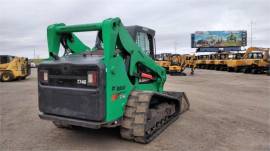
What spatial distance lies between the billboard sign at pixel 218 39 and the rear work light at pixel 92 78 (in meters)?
58.7

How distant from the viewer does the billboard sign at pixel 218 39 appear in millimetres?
59656

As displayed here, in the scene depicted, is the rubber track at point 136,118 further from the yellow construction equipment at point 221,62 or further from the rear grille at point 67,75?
the yellow construction equipment at point 221,62

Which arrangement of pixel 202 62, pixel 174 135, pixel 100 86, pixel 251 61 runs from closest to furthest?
1. pixel 100 86
2. pixel 174 135
3. pixel 251 61
4. pixel 202 62

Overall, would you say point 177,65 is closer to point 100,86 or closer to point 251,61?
point 251,61

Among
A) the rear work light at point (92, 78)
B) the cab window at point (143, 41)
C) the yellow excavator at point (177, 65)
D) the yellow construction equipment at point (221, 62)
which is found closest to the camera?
the rear work light at point (92, 78)

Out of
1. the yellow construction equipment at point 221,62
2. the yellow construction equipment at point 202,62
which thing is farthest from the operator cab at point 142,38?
the yellow construction equipment at point 202,62

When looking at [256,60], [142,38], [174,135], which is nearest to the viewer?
[174,135]

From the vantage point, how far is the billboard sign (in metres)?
59.7

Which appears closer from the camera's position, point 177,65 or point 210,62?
point 177,65

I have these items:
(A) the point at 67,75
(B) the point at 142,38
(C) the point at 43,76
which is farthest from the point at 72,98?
(B) the point at 142,38

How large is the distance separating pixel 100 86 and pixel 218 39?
5993 centimetres

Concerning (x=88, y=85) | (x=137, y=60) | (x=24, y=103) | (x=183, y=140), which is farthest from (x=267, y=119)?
(x=24, y=103)

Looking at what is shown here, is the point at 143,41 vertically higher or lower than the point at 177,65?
higher

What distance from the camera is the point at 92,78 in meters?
4.48
